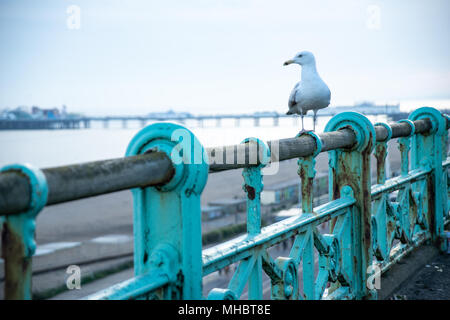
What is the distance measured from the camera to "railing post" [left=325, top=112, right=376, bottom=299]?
249cm

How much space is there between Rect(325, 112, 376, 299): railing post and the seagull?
887 mm

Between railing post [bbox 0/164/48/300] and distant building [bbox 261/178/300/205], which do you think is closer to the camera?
railing post [bbox 0/164/48/300]

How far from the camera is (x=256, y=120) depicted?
105m

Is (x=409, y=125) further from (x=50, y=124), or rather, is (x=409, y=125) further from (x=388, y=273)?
(x=50, y=124)

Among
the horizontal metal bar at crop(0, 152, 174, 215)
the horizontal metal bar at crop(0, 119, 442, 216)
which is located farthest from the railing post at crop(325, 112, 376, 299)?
the horizontal metal bar at crop(0, 152, 174, 215)

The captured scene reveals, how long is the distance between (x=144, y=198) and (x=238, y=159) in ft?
1.26

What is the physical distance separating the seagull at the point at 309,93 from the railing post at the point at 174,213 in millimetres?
2216

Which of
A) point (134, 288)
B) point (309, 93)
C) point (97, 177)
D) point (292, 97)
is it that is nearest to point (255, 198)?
point (134, 288)

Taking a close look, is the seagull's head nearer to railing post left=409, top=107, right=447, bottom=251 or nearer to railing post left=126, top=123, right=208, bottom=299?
railing post left=409, top=107, right=447, bottom=251

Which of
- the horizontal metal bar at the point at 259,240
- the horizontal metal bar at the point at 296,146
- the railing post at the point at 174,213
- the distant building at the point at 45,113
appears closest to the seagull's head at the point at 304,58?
the horizontal metal bar at the point at 296,146

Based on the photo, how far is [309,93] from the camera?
11.5 ft

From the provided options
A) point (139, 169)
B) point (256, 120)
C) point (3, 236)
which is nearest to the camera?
point (3, 236)

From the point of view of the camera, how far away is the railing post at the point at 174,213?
1275 mm
